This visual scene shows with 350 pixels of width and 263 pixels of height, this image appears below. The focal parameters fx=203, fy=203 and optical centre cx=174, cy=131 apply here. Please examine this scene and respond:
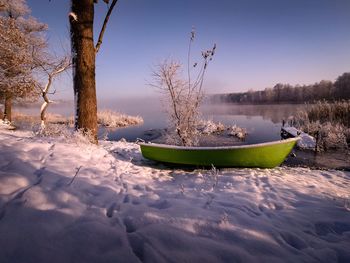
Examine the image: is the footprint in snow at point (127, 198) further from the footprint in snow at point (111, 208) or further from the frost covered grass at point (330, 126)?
the frost covered grass at point (330, 126)

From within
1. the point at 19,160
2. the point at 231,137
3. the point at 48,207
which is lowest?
the point at 231,137

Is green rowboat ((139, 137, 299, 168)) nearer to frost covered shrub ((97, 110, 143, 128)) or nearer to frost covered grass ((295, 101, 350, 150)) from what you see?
frost covered grass ((295, 101, 350, 150))

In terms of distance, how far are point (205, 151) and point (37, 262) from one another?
4.12m

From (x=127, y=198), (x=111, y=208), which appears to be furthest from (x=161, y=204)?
(x=111, y=208)

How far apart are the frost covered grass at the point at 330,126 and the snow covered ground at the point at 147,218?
9779 millimetres

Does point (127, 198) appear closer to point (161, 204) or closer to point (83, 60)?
point (161, 204)

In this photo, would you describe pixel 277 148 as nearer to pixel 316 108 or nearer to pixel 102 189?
pixel 102 189

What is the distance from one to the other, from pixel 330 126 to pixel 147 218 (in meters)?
14.8

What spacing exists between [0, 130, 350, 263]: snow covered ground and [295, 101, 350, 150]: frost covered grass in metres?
9.78

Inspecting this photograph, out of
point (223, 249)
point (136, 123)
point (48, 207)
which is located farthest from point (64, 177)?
point (136, 123)

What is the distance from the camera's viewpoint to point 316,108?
17281 millimetres

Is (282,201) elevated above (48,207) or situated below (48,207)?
below

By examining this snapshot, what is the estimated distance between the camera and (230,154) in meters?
5.12

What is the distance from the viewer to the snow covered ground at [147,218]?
169cm
